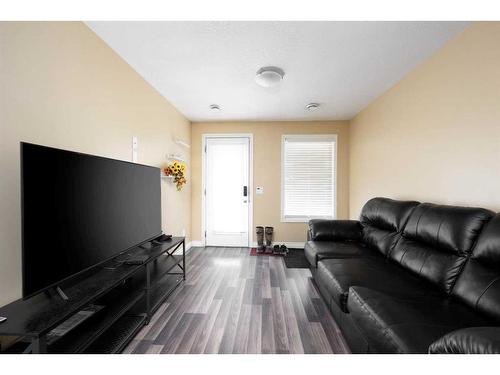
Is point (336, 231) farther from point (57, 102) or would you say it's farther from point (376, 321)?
point (57, 102)

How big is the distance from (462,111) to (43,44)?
320 cm

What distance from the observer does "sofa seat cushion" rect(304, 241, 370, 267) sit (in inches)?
89.3

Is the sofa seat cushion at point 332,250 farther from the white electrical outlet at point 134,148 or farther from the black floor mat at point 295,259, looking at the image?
the white electrical outlet at point 134,148

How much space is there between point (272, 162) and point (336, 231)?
1913mm

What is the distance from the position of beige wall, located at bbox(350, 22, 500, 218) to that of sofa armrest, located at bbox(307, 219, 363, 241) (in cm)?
67

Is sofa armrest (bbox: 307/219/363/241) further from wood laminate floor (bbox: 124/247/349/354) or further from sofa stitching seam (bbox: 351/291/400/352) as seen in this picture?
sofa stitching seam (bbox: 351/291/400/352)

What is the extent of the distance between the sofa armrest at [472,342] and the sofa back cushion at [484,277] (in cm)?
64

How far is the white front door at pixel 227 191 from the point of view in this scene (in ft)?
13.8

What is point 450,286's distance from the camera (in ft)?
4.65

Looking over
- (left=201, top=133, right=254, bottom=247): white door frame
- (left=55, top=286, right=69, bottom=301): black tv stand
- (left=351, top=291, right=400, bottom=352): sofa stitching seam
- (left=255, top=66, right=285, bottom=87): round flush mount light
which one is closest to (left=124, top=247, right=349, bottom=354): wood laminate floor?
(left=351, top=291, right=400, bottom=352): sofa stitching seam

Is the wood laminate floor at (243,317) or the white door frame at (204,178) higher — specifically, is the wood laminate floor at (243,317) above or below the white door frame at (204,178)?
below

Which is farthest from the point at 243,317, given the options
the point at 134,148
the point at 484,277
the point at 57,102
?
the point at 57,102

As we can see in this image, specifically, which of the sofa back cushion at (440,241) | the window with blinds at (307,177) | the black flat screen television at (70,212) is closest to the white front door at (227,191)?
the window with blinds at (307,177)

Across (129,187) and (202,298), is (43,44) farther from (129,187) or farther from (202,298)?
(202,298)
